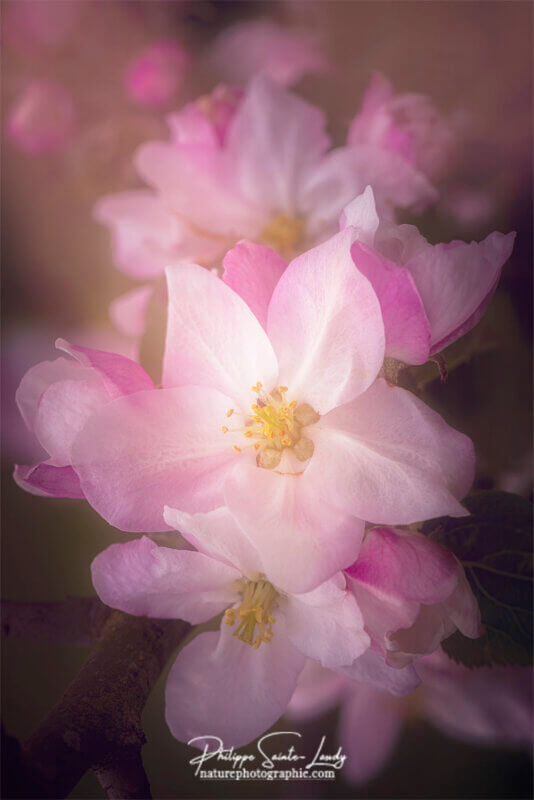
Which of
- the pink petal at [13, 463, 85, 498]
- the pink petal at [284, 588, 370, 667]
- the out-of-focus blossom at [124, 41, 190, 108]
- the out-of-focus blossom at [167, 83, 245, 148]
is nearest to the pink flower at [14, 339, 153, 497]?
the pink petal at [13, 463, 85, 498]

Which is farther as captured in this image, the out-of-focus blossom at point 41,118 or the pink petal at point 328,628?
the out-of-focus blossom at point 41,118

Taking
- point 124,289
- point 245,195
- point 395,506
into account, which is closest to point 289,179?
point 245,195

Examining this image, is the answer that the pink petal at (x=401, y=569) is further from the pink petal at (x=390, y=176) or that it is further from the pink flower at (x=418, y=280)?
the pink petal at (x=390, y=176)

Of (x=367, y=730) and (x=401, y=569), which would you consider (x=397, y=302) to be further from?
(x=367, y=730)

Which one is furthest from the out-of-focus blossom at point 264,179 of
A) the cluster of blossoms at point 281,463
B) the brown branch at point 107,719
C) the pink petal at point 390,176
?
the brown branch at point 107,719

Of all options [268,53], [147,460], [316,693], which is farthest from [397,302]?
[268,53]

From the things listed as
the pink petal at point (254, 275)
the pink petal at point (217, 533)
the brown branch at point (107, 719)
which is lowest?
the brown branch at point (107, 719)

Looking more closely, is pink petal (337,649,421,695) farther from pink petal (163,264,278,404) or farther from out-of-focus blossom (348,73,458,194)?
out-of-focus blossom (348,73,458,194)
